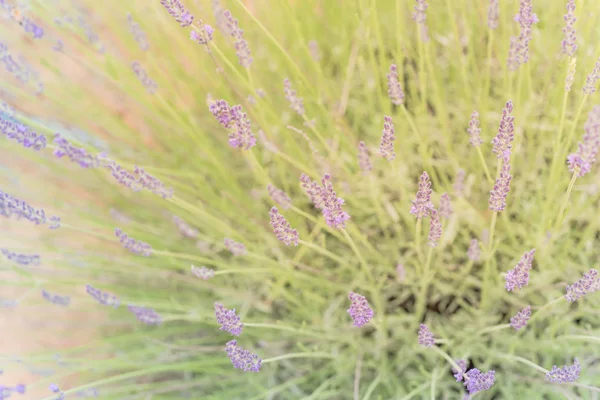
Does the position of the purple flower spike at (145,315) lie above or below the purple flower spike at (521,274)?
above

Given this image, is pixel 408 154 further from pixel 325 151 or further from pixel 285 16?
pixel 285 16

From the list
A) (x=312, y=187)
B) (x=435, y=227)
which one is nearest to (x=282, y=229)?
(x=312, y=187)

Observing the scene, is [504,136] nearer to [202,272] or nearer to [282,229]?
[282,229]

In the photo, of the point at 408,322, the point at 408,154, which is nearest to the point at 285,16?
the point at 408,154

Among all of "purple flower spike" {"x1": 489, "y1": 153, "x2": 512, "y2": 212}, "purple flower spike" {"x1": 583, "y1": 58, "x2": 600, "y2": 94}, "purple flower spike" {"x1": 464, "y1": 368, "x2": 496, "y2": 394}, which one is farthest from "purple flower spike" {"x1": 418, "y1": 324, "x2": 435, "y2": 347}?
"purple flower spike" {"x1": 583, "y1": 58, "x2": 600, "y2": 94}

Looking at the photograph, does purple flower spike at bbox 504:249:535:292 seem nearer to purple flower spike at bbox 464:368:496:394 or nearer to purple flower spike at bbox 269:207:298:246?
purple flower spike at bbox 464:368:496:394

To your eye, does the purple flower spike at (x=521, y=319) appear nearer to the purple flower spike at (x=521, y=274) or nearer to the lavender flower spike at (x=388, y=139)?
the purple flower spike at (x=521, y=274)

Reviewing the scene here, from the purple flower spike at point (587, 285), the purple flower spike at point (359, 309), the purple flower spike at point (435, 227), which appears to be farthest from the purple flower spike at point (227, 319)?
the purple flower spike at point (587, 285)

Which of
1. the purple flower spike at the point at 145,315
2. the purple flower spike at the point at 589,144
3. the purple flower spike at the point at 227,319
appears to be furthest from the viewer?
the purple flower spike at the point at 145,315
